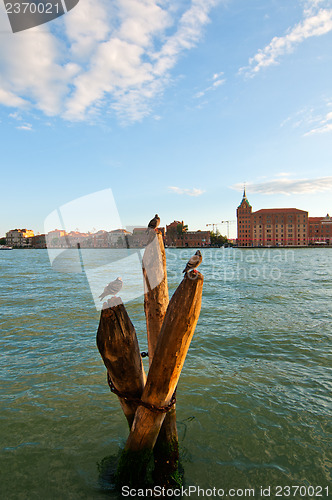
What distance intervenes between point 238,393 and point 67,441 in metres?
3.19

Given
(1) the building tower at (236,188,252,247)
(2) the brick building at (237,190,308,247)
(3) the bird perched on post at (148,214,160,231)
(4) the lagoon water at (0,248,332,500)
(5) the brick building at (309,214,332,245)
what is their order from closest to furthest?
(3) the bird perched on post at (148,214,160,231), (4) the lagoon water at (0,248,332,500), (2) the brick building at (237,190,308,247), (5) the brick building at (309,214,332,245), (1) the building tower at (236,188,252,247)

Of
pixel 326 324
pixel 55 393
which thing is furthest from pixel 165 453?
pixel 326 324

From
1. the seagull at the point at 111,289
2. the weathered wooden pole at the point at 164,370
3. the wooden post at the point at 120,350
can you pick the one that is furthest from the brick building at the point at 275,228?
the seagull at the point at 111,289

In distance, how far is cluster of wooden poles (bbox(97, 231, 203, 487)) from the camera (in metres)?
2.92

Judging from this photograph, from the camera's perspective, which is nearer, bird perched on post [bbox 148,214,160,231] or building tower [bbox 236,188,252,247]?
bird perched on post [bbox 148,214,160,231]

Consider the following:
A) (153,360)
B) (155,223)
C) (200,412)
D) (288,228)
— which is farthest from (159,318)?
(288,228)

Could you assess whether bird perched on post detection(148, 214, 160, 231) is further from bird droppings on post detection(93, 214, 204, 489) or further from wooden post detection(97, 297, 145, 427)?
wooden post detection(97, 297, 145, 427)

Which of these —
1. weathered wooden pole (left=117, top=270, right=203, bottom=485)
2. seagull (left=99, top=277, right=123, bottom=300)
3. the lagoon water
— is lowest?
the lagoon water

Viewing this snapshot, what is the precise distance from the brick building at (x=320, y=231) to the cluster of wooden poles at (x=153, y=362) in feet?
496

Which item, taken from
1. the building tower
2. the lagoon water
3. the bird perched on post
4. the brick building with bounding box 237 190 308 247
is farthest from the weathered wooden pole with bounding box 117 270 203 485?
the building tower

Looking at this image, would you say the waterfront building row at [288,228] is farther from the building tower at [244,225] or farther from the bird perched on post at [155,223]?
the bird perched on post at [155,223]

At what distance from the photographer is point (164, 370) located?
3023 mm

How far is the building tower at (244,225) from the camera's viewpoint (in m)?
147

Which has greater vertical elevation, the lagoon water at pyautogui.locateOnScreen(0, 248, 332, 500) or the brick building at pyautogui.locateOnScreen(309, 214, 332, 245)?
the brick building at pyautogui.locateOnScreen(309, 214, 332, 245)
